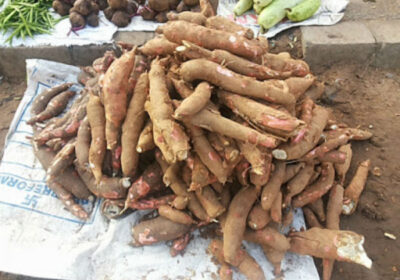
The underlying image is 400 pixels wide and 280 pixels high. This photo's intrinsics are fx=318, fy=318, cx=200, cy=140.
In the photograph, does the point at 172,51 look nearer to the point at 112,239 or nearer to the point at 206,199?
the point at 206,199

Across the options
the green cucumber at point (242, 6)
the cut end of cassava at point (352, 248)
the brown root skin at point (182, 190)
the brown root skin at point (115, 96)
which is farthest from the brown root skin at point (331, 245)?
the green cucumber at point (242, 6)

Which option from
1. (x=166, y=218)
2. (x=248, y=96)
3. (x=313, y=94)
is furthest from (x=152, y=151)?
(x=313, y=94)

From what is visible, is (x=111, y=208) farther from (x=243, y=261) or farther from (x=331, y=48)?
(x=331, y=48)

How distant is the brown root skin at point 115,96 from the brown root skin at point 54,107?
95cm

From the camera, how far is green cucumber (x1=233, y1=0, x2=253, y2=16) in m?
3.68

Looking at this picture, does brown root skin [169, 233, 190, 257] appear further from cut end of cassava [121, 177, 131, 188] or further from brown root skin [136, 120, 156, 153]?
brown root skin [136, 120, 156, 153]

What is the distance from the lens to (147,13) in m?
3.69

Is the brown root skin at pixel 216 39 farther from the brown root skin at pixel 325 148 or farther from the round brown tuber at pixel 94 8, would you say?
the round brown tuber at pixel 94 8

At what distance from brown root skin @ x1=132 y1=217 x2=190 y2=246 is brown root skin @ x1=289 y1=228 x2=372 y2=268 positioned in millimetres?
714

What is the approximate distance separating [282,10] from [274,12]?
0.11 m

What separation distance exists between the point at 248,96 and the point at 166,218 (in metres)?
0.92

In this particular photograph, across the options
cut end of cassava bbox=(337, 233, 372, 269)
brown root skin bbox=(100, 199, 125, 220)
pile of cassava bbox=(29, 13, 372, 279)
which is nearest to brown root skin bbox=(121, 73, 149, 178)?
pile of cassava bbox=(29, 13, 372, 279)

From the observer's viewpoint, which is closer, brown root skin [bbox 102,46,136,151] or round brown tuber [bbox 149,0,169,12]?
brown root skin [bbox 102,46,136,151]

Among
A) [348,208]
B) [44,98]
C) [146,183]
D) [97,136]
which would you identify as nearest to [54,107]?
[44,98]
